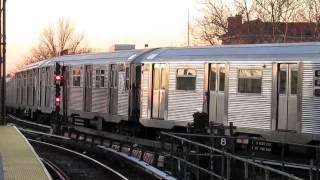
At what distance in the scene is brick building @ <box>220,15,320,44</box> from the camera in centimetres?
5603

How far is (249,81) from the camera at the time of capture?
1823 centimetres

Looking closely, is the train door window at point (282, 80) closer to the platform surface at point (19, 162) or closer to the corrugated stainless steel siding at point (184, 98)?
the corrugated stainless steel siding at point (184, 98)

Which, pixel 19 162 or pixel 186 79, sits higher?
pixel 186 79

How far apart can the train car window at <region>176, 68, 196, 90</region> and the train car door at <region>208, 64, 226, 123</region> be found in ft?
2.35

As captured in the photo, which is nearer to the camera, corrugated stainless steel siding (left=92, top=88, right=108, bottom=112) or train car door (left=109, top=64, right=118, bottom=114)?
train car door (left=109, top=64, right=118, bottom=114)

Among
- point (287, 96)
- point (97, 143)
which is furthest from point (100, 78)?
point (287, 96)

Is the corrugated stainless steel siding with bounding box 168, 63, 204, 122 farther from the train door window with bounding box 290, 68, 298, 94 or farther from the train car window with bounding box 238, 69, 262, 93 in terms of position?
the train door window with bounding box 290, 68, 298, 94

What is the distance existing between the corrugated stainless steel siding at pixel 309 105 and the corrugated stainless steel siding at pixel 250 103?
3.68 feet

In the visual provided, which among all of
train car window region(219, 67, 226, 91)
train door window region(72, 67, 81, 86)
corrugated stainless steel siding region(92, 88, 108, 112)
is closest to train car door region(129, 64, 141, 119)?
corrugated stainless steel siding region(92, 88, 108, 112)

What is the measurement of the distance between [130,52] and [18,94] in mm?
23783

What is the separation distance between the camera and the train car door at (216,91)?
62.2 ft

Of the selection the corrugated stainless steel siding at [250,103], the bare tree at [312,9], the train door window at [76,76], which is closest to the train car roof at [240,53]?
the corrugated stainless steel siding at [250,103]

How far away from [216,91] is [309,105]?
11.2 feet

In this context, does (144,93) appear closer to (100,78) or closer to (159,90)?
(159,90)
